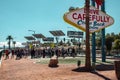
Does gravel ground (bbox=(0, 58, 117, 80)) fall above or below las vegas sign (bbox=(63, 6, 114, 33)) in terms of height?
below

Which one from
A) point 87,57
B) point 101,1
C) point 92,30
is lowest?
point 87,57

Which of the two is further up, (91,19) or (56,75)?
(91,19)

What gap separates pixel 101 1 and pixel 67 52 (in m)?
21.8

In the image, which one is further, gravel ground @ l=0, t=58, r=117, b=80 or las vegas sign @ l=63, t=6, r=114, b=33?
las vegas sign @ l=63, t=6, r=114, b=33

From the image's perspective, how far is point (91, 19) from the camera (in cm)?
2758

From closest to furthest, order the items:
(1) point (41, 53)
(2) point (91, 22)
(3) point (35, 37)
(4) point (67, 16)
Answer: (4) point (67, 16) → (2) point (91, 22) → (1) point (41, 53) → (3) point (35, 37)

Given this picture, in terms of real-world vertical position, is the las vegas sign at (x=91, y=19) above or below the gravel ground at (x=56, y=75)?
above

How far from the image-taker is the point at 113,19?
92.4 ft

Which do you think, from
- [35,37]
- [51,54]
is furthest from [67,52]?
[35,37]

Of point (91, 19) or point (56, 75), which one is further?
point (91, 19)

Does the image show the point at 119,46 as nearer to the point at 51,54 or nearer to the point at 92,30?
the point at 51,54

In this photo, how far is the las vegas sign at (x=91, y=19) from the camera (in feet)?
83.5

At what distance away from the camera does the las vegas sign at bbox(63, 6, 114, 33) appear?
83.5 ft

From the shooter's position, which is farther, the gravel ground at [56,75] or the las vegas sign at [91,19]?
the las vegas sign at [91,19]
